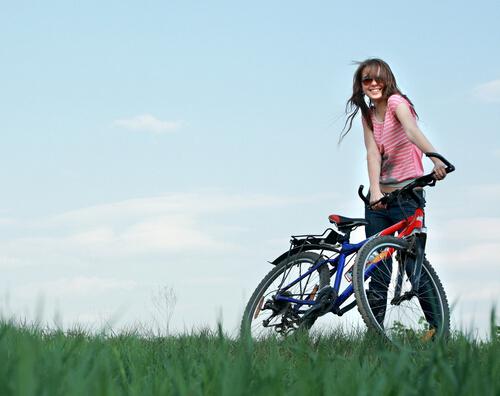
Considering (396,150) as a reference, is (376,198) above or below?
below

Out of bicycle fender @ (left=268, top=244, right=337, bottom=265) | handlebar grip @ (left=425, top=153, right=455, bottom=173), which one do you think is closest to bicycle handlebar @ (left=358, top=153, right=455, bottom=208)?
handlebar grip @ (left=425, top=153, right=455, bottom=173)

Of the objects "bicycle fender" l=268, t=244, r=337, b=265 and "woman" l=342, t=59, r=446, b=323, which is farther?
"woman" l=342, t=59, r=446, b=323

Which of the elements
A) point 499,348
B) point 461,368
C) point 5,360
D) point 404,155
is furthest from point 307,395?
point 404,155

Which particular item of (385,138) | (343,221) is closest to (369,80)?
(385,138)

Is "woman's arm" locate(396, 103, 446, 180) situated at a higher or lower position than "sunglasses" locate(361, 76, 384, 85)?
lower

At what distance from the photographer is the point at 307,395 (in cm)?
211

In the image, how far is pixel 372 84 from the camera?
6.75 m

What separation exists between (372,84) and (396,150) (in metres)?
0.58

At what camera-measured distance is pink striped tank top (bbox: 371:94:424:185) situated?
21.9 ft

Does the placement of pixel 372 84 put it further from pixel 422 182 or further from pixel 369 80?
pixel 422 182

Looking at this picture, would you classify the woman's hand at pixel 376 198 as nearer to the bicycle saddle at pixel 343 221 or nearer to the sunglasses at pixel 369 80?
the bicycle saddle at pixel 343 221

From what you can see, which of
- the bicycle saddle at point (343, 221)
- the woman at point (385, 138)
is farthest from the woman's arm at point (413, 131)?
the bicycle saddle at point (343, 221)

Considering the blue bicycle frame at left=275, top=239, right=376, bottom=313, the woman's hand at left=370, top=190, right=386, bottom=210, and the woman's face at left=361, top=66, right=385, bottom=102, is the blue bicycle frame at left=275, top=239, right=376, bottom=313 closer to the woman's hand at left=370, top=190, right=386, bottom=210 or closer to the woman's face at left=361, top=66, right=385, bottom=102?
the woman's hand at left=370, top=190, right=386, bottom=210

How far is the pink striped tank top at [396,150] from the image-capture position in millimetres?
6672
